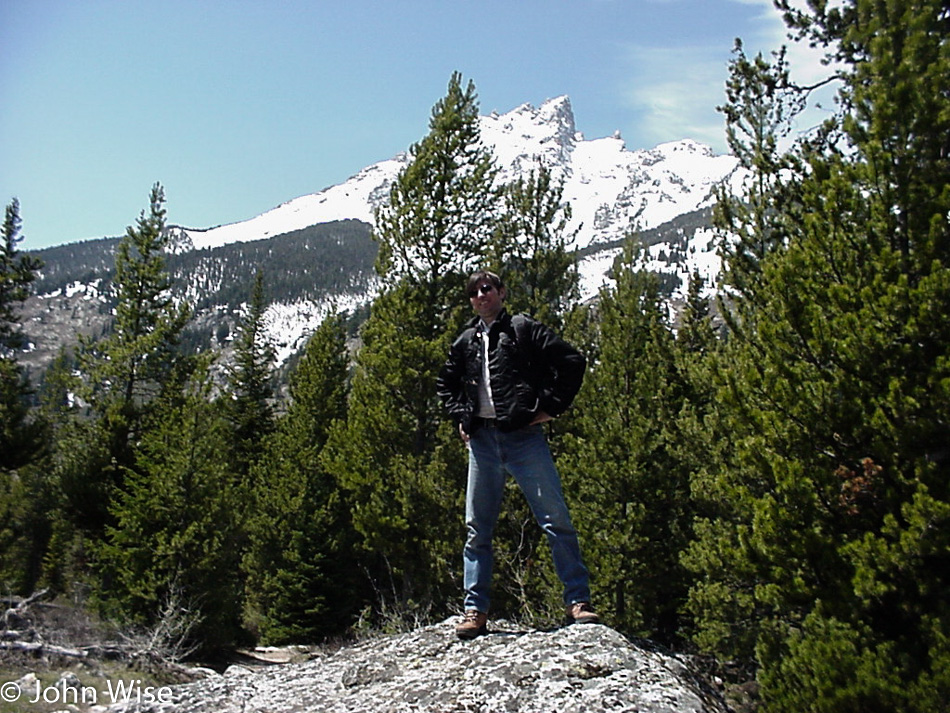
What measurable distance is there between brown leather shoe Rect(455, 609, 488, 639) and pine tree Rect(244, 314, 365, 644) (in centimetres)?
1774

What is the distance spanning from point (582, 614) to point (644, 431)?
7373 millimetres

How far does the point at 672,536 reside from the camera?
11.6 metres

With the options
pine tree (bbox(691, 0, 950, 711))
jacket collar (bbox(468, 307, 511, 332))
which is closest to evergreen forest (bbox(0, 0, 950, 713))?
pine tree (bbox(691, 0, 950, 711))

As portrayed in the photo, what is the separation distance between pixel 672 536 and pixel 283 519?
15029mm

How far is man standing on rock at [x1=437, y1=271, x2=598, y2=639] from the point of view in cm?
442

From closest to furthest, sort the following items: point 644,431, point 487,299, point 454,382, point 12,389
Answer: point 487,299 < point 454,382 < point 644,431 < point 12,389

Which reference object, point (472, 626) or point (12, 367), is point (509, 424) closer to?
point (472, 626)

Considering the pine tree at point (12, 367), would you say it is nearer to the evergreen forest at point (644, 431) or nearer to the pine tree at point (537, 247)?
the evergreen forest at point (644, 431)

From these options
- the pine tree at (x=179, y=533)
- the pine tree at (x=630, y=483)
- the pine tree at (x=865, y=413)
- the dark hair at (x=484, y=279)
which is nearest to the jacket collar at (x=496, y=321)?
the dark hair at (x=484, y=279)

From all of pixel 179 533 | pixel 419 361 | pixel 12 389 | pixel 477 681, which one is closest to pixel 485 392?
pixel 477 681

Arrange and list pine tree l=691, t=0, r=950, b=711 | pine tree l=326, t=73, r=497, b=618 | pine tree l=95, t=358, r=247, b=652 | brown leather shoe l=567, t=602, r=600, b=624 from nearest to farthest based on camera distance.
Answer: pine tree l=691, t=0, r=950, b=711 → brown leather shoe l=567, t=602, r=600, b=624 → pine tree l=326, t=73, r=497, b=618 → pine tree l=95, t=358, r=247, b=652

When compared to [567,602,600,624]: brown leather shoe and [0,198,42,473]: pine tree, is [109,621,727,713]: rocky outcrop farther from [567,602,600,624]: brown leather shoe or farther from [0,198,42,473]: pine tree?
[0,198,42,473]: pine tree

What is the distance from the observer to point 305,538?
71.2 ft

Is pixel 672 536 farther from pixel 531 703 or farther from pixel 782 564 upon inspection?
pixel 531 703
